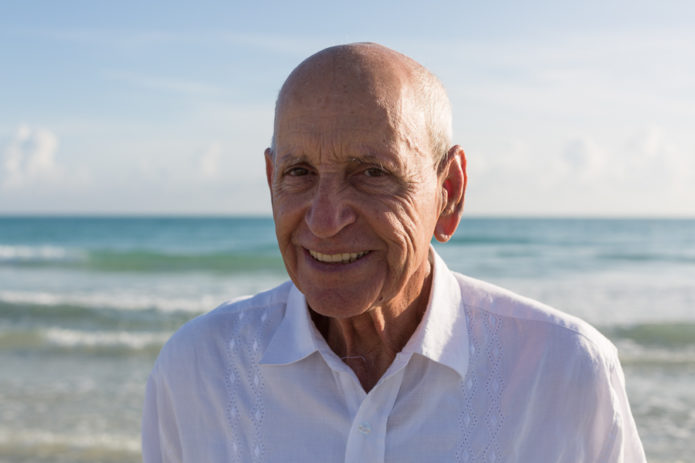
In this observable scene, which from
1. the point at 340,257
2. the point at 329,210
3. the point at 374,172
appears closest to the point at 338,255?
the point at 340,257

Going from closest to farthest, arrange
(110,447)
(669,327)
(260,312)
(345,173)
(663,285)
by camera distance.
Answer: (345,173)
(260,312)
(110,447)
(669,327)
(663,285)

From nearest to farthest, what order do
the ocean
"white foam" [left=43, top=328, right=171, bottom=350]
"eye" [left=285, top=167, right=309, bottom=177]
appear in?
"eye" [left=285, top=167, right=309, bottom=177], the ocean, "white foam" [left=43, top=328, right=171, bottom=350]

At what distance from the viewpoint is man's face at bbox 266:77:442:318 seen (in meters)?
1.57

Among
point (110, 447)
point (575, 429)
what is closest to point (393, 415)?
point (575, 429)

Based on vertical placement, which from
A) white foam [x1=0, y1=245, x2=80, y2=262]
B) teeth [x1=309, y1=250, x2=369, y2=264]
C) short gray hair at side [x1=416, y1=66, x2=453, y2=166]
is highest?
short gray hair at side [x1=416, y1=66, x2=453, y2=166]

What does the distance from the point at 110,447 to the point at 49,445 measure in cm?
47

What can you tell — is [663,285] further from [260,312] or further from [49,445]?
[260,312]

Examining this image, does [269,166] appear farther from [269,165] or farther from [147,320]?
[147,320]

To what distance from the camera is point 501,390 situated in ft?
5.57

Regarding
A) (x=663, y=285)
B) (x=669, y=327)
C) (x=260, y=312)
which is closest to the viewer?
(x=260, y=312)

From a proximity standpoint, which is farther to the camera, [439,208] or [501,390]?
[439,208]

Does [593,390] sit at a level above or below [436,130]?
below

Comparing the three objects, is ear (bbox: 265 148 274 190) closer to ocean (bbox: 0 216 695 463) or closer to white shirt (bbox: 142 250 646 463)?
white shirt (bbox: 142 250 646 463)

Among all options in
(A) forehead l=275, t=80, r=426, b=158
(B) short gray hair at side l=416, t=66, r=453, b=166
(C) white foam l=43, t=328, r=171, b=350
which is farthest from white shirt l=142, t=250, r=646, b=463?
(C) white foam l=43, t=328, r=171, b=350
